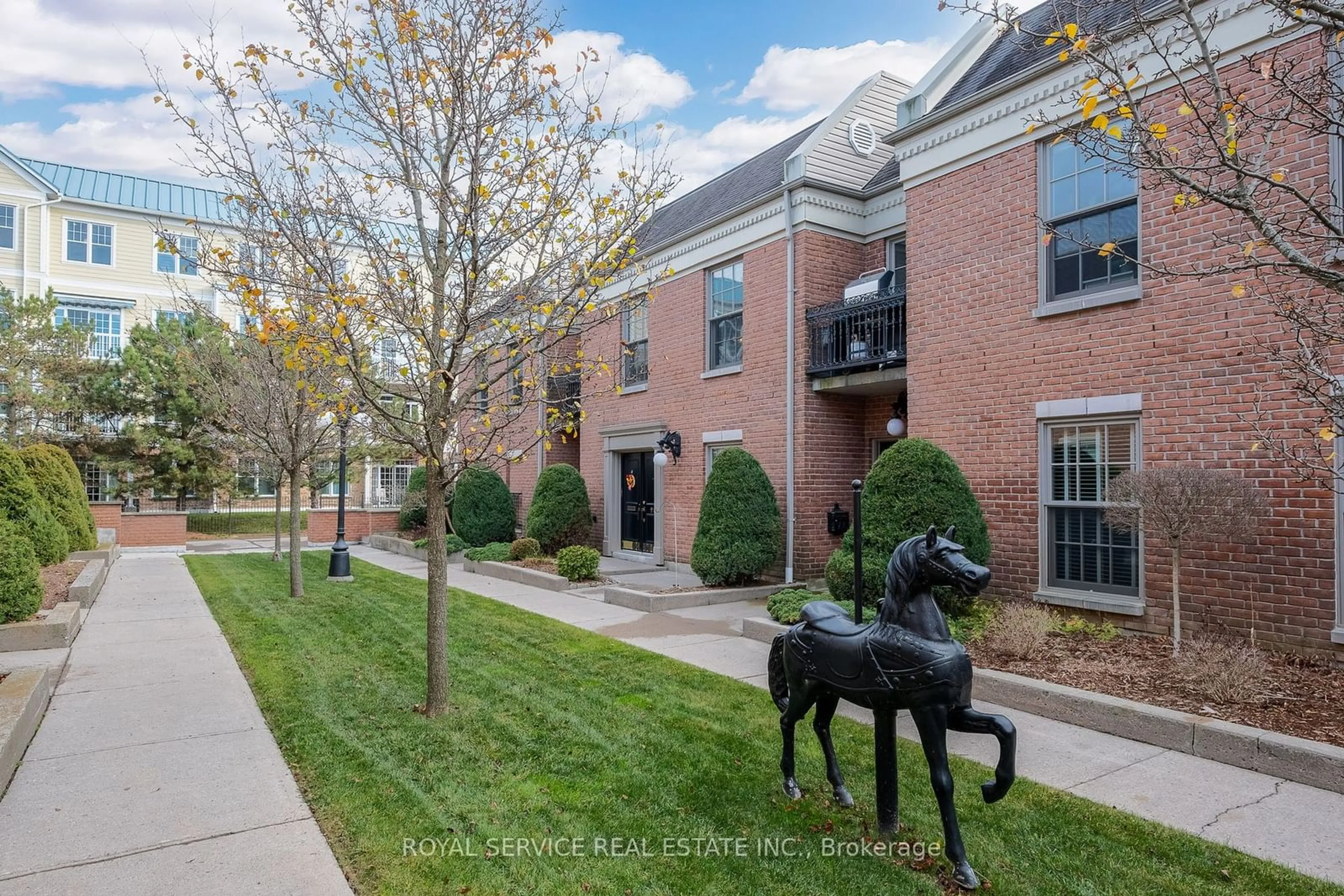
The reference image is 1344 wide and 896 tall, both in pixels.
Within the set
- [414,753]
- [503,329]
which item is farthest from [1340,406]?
[414,753]

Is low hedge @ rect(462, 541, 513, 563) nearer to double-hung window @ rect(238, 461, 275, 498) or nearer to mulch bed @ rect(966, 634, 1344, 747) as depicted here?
mulch bed @ rect(966, 634, 1344, 747)

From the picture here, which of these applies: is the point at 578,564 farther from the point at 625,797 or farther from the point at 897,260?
the point at 625,797

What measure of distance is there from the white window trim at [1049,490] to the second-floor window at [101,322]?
32522mm

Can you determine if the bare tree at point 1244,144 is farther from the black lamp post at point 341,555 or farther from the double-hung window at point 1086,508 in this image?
the black lamp post at point 341,555

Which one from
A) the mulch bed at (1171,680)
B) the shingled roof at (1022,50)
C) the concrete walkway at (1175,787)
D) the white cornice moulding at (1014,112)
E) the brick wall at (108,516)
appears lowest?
the concrete walkway at (1175,787)

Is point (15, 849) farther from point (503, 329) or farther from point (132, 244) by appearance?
point (132, 244)

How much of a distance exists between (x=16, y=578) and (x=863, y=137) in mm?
13022

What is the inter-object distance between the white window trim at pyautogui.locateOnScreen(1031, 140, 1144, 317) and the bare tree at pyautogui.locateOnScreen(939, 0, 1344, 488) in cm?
21

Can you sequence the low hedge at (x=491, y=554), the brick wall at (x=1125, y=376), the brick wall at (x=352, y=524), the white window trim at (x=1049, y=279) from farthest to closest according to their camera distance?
1. the brick wall at (x=352, y=524)
2. the low hedge at (x=491, y=554)
3. the white window trim at (x=1049, y=279)
4. the brick wall at (x=1125, y=376)

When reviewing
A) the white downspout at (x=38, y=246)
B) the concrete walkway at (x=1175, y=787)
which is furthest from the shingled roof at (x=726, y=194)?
the white downspout at (x=38, y=246)

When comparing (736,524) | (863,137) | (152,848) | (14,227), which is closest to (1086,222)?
(863,137)

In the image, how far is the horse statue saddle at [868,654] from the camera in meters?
3.47

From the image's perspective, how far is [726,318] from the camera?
542 inches

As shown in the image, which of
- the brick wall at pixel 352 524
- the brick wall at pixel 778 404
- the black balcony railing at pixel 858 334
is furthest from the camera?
the brick wall at pixel 352 524
